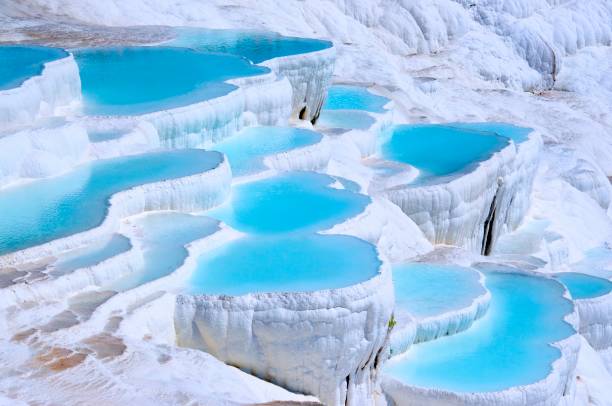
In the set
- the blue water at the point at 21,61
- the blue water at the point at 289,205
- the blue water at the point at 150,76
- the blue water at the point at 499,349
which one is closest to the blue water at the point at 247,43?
the blue water at the point at 150,76

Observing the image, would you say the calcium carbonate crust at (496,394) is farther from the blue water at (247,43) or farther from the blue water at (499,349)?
the blue water at (247,43)

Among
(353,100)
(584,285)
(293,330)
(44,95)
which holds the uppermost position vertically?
(44,95)

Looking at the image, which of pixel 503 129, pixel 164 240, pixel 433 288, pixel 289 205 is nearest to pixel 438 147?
pixel 503 129

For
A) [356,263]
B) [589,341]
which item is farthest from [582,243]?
[356,263]

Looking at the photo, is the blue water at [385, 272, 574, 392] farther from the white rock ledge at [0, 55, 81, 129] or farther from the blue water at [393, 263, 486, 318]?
the white rock ledge at [0, 55, 81, 129]

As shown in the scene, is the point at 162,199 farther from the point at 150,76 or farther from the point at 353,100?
the point at 353,100

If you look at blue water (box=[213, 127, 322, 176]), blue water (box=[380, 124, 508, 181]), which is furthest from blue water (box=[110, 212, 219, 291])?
blue water (box=[380, 124, 508, 181])
